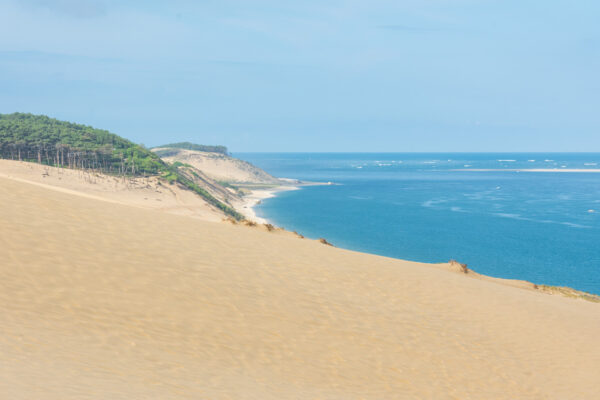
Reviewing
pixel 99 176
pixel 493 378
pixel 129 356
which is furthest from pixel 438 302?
A: pixel 99 176

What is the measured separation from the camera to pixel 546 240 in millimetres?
68312

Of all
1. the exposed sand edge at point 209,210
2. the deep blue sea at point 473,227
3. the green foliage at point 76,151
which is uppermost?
the green foliage at point 76,151

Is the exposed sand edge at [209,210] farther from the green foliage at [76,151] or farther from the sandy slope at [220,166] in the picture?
the sandy slope at [220,166]

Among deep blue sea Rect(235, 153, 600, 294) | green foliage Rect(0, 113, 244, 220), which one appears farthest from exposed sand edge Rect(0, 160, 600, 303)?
deep blue sea Rect(235, 153, 600, 294)

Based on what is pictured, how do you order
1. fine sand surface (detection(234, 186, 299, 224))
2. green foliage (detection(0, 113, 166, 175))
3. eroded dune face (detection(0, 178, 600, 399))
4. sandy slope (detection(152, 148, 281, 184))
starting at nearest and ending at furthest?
eroded dune face (detection(0, 178, 600, 399)) < green foliage (detection(0, 113, 166, 175)) < fine sand surface (detection(234, 186, 299, 224)) < sandy slope (detection(152, 148, 281, 184))

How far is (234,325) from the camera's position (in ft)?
32.9

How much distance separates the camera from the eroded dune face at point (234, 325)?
25.1 ft

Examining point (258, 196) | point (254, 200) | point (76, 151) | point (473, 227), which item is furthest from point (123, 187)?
point (258, 196)

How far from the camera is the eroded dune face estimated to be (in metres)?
7.66

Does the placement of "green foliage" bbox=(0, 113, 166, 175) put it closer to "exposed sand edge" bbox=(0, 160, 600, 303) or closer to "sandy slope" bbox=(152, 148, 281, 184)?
"exposed sand edge" bbox=(0, 160, 600, 303)

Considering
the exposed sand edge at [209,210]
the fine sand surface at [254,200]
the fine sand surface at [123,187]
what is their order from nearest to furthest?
the exposed sand edge at [209,210] < the fine sand surface at [123,187] < the fine sand surface at [254,200]

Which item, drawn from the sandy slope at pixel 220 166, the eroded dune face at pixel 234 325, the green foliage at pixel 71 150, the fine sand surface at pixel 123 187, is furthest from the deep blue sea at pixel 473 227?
the sandy slope at pixel 220 166

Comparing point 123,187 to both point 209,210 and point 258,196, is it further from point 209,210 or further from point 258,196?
point 258,196

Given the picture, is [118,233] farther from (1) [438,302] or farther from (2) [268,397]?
(1) [438,302]
